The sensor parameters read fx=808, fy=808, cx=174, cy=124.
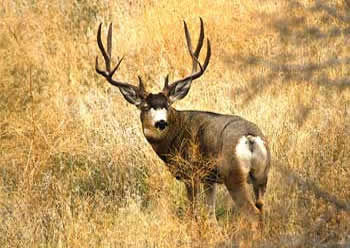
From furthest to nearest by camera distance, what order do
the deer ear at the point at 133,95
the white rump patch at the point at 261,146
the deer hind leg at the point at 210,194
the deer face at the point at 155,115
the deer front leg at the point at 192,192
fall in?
1. the deer ear at the point at 133,95
2. the deer face at the point at 155,115
3. the deer hind leg at the point at 210,194
4. the deer front leg at the point at 192,192
5. the white rump patch at the point at 261,146

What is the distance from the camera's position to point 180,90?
7094 mm

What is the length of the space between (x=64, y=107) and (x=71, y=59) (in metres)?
1.92

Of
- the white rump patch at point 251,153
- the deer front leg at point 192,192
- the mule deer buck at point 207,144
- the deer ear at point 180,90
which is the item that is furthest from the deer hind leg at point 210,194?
the deer ear at point 180,90

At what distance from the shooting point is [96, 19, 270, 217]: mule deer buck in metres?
5.70

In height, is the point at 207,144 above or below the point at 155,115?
below

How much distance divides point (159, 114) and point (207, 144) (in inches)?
22.2

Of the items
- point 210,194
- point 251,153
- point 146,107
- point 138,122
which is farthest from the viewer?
point 138,122

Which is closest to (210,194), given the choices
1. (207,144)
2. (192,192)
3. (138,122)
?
(192,192)

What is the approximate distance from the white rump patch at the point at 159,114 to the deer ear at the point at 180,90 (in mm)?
391

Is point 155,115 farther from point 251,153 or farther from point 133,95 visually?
point 251,153

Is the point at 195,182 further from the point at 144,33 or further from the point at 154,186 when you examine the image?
the point at 144,33

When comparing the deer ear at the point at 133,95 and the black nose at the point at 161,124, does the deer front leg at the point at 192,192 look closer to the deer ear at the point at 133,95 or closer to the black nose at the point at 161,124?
the black nose at the point at 161,124

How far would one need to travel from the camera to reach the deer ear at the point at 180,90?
7.04 meters

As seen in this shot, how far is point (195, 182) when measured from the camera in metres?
6.26
